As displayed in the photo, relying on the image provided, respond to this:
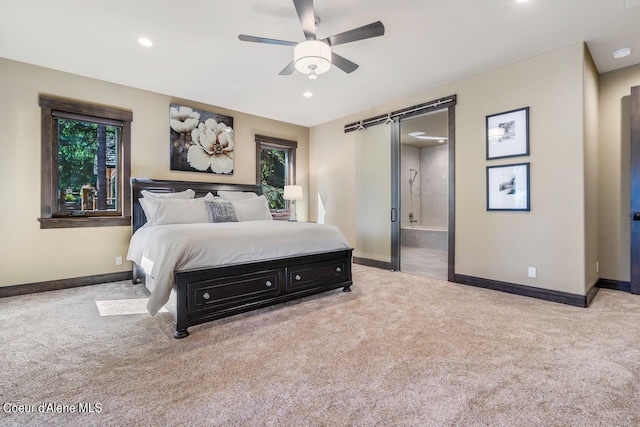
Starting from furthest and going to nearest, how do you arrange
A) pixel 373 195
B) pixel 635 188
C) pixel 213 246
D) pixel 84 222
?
pixel 373 195, pixel 84 222, pixel 635 188, pixel 213 246

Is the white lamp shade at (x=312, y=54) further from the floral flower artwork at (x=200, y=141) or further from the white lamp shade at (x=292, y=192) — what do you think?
the white lamp shade at (x=292, y=192)

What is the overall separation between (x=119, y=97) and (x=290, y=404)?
14.9 feet

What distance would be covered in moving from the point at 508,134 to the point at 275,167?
4.06m

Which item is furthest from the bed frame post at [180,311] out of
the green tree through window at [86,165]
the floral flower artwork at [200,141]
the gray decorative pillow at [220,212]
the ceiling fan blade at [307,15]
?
the floral flower artwork at [200,141]

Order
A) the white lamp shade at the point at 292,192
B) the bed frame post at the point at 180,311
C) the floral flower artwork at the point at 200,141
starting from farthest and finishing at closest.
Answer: the white lamp shade at the point at 292,192 < the floral flower artwork at the point at 200,141 < the bed frame post at the point at 180,311

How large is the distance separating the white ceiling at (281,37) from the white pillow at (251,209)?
1644 millimetres

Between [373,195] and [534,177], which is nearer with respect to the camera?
[534,177]

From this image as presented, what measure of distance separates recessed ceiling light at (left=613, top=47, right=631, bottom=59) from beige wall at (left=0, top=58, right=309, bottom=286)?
5.68 meters

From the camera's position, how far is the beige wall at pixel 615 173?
12.2 feet

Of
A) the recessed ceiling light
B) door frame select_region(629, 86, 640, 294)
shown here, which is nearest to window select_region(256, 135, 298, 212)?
the recessed ceiling light

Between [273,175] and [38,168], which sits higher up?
[273,175]

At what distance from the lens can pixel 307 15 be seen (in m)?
2.39

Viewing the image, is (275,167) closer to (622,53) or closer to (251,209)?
(251,209)

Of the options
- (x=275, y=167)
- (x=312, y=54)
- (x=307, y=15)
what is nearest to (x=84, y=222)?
(x=275, y=167)
